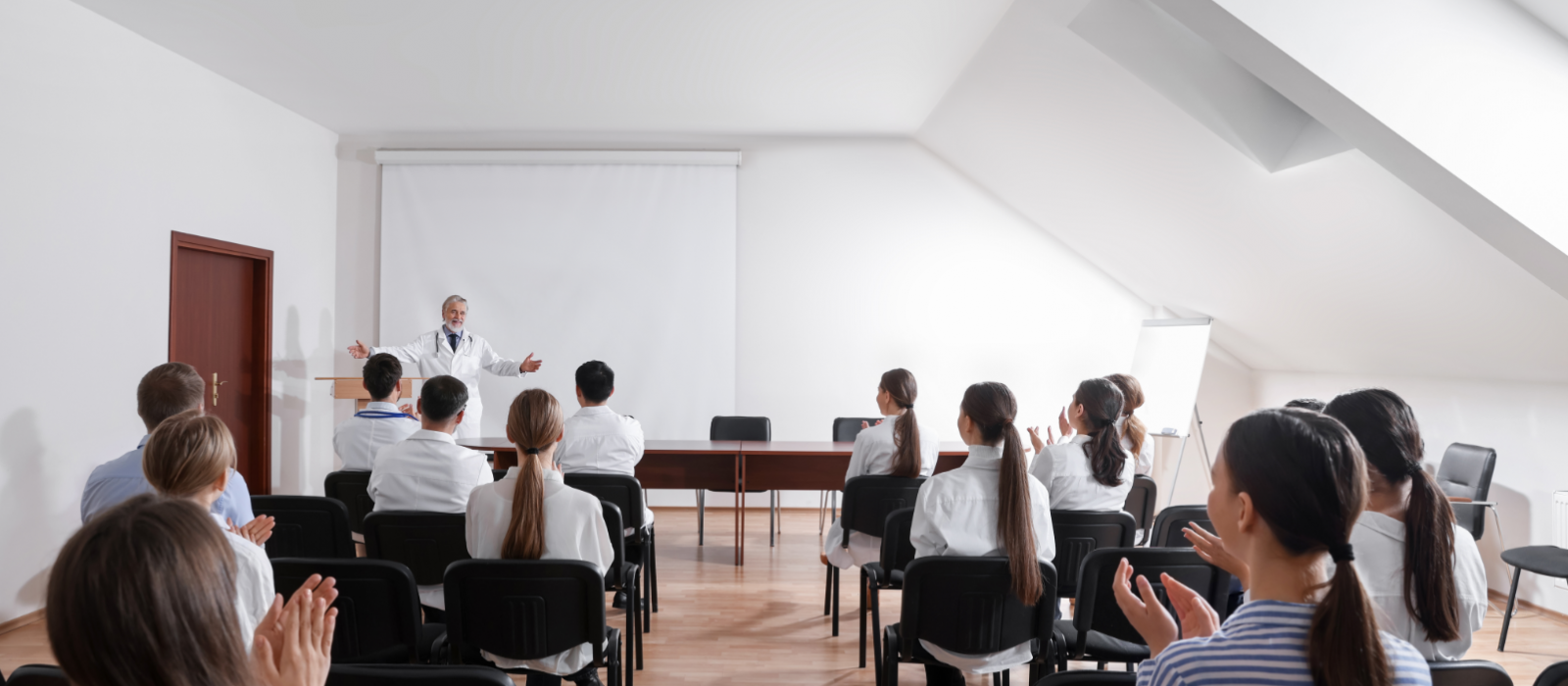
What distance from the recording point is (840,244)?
6.57 meters

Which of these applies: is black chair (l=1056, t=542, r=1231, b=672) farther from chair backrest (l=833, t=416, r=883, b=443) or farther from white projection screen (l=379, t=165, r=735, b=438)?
white projection screen (l=379, t=165, r=735, b=438)

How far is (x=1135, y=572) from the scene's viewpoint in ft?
7.18

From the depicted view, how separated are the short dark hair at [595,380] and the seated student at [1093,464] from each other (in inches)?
75.1

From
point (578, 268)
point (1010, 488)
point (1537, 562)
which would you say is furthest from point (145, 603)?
point (578, 268)

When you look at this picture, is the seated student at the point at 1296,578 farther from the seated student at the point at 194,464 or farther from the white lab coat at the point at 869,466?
the white lab coat at the point at 869,466

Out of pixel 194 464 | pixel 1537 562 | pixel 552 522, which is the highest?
pixel 194 464

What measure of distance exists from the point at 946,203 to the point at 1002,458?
4.51 meters

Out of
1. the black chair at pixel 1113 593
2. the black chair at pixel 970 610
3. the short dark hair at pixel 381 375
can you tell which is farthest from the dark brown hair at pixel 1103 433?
the short dark hair at pixel 381 375

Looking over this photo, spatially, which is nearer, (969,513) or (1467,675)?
(1467,675)

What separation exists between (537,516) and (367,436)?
1.75m

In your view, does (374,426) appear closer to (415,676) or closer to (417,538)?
(417,538)

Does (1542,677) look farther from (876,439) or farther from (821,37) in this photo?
(821,37)

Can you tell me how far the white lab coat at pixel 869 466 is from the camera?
335 cm

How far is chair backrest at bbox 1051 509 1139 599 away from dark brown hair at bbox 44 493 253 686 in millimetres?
2438
